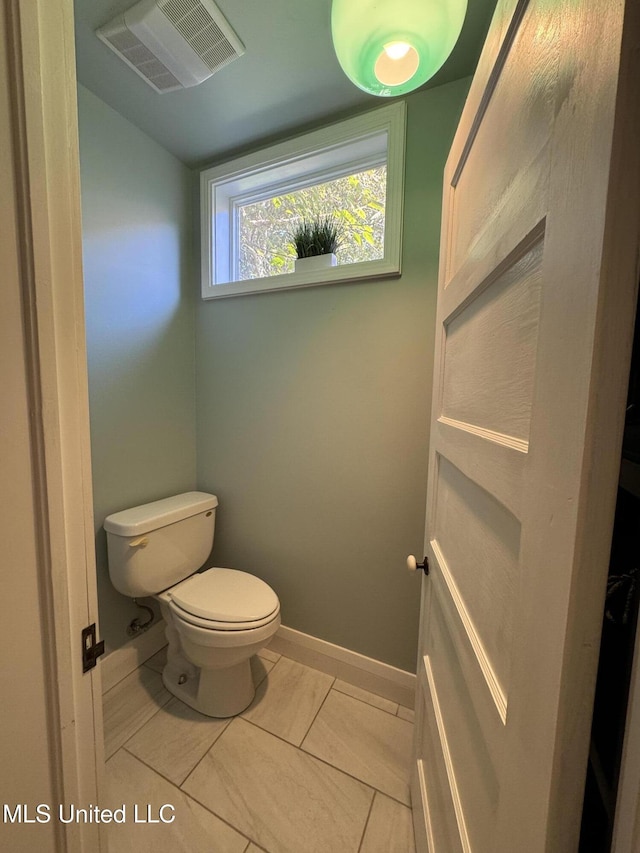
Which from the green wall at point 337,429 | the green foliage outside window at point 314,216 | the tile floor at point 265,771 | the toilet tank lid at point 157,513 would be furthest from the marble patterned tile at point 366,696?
the green foliage outside window at point 314,216

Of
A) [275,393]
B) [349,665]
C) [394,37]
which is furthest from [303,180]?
[349,665]

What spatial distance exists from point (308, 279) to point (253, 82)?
0.67 meters

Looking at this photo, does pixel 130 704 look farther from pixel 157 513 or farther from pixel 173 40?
pixel 173 40

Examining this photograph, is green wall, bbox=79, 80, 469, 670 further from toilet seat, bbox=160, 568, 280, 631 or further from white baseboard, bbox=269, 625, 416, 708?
toilet seat, bbox=160, 568, 280, 631

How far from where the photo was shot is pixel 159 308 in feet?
4.89

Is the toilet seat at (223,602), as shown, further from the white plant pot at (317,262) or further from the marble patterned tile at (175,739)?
the white plant pot at (317,262)

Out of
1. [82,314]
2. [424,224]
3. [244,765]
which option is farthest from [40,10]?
[244,765]

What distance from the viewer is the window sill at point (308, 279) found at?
1.24 m

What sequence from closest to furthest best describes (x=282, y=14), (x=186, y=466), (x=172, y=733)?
1. (x=282, y=14)
2. (x=172, y=733)
3. (x=186, y=466)

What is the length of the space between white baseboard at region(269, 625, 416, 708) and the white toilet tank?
59cm

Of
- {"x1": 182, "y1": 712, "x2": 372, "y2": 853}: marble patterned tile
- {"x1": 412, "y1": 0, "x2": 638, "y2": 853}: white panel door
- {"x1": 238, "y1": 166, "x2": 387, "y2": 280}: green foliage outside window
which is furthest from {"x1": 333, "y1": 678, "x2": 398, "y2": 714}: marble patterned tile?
{"x1": 238, "y1": 166, "x2": 387, "y2": 280}: green foliage outside window

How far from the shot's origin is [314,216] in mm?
1511

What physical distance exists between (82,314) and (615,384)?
67 centimetres

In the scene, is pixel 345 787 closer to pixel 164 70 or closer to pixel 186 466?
pixel 186 466
